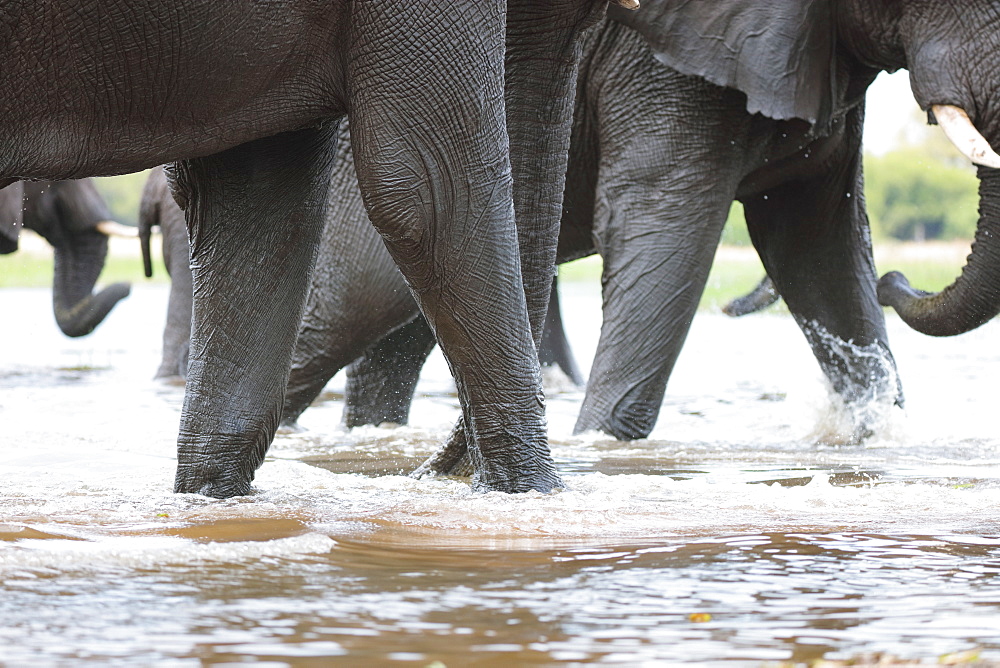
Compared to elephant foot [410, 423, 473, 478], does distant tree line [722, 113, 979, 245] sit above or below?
above

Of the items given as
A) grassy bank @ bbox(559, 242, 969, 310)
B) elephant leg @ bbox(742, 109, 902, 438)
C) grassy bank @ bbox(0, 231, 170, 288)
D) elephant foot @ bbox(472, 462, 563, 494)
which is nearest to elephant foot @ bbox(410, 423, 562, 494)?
elephant foot @ bbox(472, 462, 563, 494)

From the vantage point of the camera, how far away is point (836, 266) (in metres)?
6.66

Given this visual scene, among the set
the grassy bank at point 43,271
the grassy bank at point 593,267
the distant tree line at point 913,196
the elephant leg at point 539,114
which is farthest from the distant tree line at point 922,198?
the elephant leg at point 539,114

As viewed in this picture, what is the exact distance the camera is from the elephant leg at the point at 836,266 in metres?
6.62

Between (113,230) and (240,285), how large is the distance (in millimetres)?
6864

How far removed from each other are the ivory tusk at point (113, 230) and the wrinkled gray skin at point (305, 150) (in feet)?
22.0

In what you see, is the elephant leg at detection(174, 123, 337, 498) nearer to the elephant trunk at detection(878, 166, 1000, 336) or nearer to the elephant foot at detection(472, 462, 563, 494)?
the elephant foot at detection(472, 462, 563, 494)

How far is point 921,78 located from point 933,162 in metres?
65.1

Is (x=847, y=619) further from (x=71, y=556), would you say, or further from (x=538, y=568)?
(x=71, y=556)

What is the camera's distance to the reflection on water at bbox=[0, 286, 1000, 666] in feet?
7.98

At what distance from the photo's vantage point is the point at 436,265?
3859mm

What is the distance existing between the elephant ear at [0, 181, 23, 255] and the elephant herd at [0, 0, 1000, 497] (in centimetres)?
360

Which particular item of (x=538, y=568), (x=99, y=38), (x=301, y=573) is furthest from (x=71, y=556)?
(x=99, y=38)

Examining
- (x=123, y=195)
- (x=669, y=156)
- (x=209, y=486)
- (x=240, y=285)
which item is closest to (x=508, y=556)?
(x=209, y=486)
